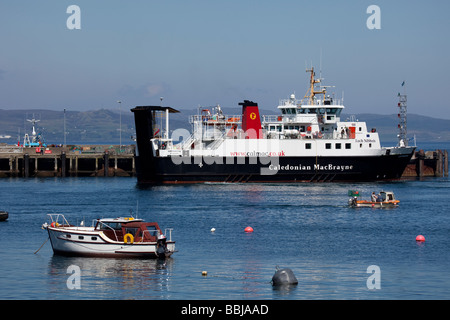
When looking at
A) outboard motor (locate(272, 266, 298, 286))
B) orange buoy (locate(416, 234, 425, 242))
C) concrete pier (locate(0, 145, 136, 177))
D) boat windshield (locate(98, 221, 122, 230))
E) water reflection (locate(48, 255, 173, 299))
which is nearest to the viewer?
water reflection (locate(48, 255, 173, 299))

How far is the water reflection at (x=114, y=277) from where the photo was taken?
1052 inches

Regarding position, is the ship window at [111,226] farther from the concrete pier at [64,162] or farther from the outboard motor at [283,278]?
the concrete pier at [64,162]

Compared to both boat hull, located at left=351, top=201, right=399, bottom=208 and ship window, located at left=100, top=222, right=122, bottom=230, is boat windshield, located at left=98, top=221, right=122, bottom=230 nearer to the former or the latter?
ship window, located at left=100, top=222, right=122, bottom=230

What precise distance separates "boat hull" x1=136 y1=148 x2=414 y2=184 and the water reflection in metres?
35.6

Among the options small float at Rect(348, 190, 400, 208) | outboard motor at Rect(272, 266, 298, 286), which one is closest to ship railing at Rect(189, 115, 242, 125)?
small float at Rect(348, 190, 400, 208)

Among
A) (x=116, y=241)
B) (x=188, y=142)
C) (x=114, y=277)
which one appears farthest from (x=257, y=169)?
(x=114, y=277)

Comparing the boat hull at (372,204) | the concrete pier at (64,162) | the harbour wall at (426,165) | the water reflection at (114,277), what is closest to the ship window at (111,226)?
the water reflection at (114,277)

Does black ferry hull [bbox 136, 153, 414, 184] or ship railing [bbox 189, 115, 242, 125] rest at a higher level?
ship railing [bbox 189, 115, 242, 125]

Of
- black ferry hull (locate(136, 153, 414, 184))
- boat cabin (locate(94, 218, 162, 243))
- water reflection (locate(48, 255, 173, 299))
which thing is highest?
black ferry hull (locate(136, 153, 414, 184))

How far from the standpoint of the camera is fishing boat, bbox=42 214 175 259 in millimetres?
32344

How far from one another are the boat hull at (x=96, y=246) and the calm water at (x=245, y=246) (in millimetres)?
443
